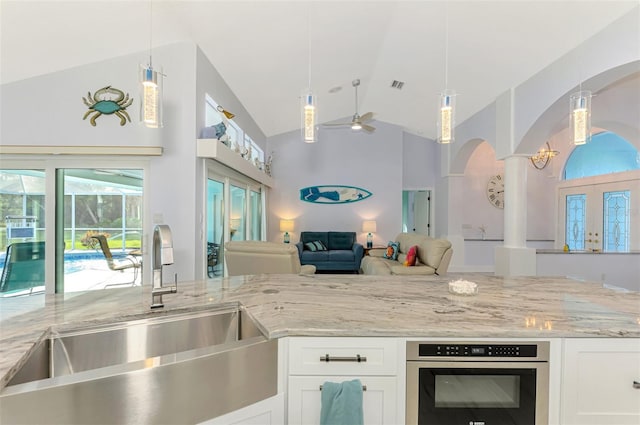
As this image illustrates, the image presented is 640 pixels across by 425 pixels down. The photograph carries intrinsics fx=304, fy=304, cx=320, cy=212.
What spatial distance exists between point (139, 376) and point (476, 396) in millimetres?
1273

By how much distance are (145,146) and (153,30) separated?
3.53 feet

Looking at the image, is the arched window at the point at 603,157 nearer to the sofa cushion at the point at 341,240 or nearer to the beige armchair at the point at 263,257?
the sofa cushion at the point at 341,240

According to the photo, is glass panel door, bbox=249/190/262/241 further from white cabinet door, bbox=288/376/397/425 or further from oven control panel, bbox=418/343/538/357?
oven control panel, bbox=418/343/538/357

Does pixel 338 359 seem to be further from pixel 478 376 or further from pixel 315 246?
pixel 315 246

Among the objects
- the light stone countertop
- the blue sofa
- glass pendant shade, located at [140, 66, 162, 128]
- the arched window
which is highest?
the arched window

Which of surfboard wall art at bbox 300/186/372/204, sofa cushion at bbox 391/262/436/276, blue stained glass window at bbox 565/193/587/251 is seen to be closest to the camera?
sofa cushion at bbox 391/262/436/276

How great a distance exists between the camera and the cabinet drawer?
3.91ft

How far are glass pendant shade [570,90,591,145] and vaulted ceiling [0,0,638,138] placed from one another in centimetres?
110

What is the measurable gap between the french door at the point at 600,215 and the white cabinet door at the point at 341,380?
19.3 ft

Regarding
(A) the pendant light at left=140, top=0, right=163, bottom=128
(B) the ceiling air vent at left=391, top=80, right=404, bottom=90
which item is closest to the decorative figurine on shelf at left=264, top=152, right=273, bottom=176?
(B) the ceiling air vent at left=391, top=80, right=404, bottom=90

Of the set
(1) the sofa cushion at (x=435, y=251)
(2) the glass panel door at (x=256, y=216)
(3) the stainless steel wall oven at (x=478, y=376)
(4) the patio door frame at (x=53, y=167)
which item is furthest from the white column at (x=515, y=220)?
(4) the patio door frame at (x=53, y=167)

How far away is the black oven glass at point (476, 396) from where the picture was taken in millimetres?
1219

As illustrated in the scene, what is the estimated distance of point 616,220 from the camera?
524 centimetres

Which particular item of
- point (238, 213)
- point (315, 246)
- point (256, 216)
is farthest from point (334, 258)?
point (238, 213)
